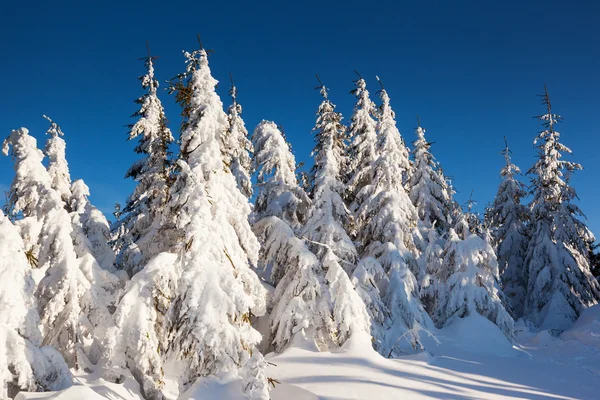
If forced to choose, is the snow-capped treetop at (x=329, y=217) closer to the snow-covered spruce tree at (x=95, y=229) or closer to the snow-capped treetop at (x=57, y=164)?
the snow-covered spruce tree at (x=95, y=229)

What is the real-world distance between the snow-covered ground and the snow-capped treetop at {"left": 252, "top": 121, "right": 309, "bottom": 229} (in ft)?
24.2

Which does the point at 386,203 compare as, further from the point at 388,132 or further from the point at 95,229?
the point at 95,229

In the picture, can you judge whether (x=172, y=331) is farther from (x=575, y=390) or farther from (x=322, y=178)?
(x=575, y=390)

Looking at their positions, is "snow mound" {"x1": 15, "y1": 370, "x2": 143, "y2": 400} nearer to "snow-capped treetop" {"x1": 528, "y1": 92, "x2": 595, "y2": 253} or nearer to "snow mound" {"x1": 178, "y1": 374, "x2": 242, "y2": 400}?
"snow mound" {"x1": 178, "y1": 374, "x2": 242, "y2": 400}

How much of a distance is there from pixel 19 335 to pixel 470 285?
62.3 ft

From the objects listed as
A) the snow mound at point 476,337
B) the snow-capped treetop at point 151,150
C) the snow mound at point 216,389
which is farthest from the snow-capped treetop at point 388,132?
the snow mound at point 216,389

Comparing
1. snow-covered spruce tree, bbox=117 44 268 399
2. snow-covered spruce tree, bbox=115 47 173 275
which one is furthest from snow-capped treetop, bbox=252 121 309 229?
snow-covered spruce tree, bbox=117 44 268 399

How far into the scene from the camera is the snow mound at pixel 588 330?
21.1 metres

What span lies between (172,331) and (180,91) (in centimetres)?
762

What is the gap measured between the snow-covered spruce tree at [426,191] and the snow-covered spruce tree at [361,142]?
5002 millimetres

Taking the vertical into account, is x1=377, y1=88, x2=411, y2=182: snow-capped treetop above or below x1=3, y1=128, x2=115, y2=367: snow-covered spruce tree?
above

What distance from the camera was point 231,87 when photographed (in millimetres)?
28000

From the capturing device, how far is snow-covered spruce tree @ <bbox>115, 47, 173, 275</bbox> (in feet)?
45.2

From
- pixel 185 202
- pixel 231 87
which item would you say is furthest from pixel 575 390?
pixel 231 87
